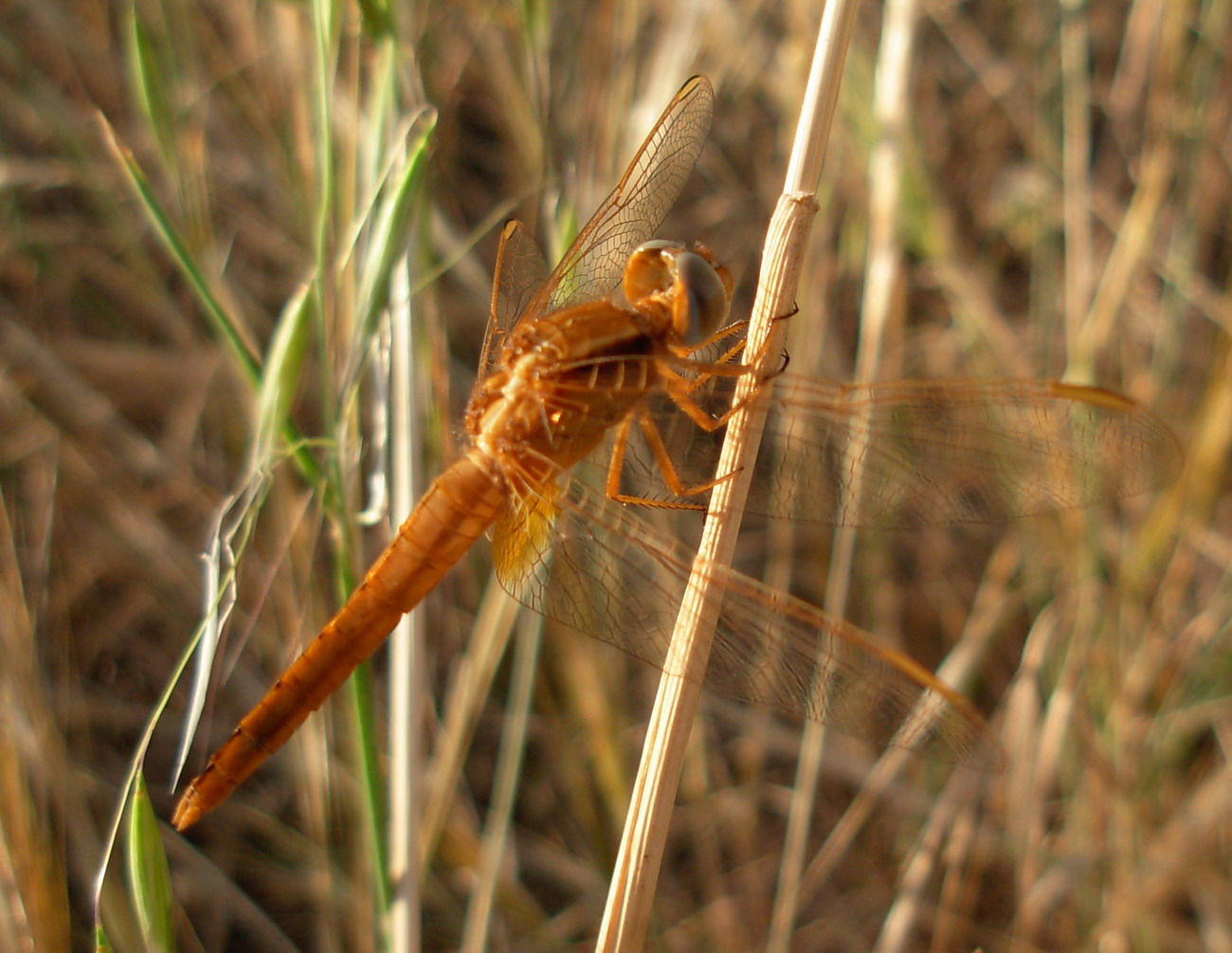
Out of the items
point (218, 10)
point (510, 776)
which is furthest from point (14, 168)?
point (510, 776)

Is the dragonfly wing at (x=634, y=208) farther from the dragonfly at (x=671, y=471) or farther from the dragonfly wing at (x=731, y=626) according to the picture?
the dragonfly wing at (x=731, y=626)

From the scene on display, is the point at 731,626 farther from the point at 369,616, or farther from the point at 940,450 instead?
the point at 369,616

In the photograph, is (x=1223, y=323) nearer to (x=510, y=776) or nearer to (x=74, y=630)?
(x=510, y=776)

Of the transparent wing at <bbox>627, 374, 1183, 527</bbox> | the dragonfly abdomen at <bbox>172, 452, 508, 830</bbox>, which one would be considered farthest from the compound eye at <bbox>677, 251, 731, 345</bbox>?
the dragonfly abdomen at <bbox>172, 452, 508, 830</bbox>

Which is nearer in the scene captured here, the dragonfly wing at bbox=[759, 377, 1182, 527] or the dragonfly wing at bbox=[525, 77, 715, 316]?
the dragonfly wing at bbox=[759, 377, 1182, 527]

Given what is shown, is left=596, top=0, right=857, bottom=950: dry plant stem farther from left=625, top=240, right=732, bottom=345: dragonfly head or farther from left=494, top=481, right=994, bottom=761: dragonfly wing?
left=625, top=240, right=732, bottom=345: dragonfly head
